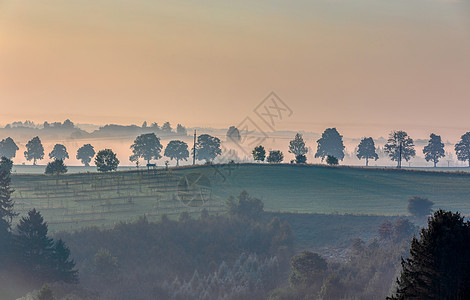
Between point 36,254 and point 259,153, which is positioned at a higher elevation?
point 259,153

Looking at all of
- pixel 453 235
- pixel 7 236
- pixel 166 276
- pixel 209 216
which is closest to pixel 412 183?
pixel 209 216

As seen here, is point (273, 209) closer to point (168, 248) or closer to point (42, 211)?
point (168, 248)

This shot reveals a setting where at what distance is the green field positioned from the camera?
12438 centimetres

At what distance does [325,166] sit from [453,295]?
127 meters

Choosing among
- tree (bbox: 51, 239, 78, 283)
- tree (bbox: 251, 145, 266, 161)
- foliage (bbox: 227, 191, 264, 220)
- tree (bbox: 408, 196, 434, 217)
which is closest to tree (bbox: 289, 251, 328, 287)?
foliage (bbox: 227, 191, 264, 220)

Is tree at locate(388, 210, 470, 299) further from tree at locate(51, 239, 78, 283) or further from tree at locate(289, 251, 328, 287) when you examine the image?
tree at locate(51, 239, 78, 283)

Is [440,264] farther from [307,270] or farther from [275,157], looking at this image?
[275,157]

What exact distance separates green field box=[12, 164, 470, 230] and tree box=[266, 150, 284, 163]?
15840 millimetres

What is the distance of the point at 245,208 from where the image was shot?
124 m

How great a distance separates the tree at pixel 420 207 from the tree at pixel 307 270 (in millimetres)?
38119

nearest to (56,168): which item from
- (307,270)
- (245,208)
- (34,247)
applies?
(245,208)

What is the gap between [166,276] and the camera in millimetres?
96875

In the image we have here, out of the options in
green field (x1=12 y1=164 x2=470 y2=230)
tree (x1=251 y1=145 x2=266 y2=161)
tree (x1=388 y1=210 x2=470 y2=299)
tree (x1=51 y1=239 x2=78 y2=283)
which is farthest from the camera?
tree (x1=251 y1=145 x2=266 y2=161)

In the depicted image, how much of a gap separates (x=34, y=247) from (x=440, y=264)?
2776 inches
